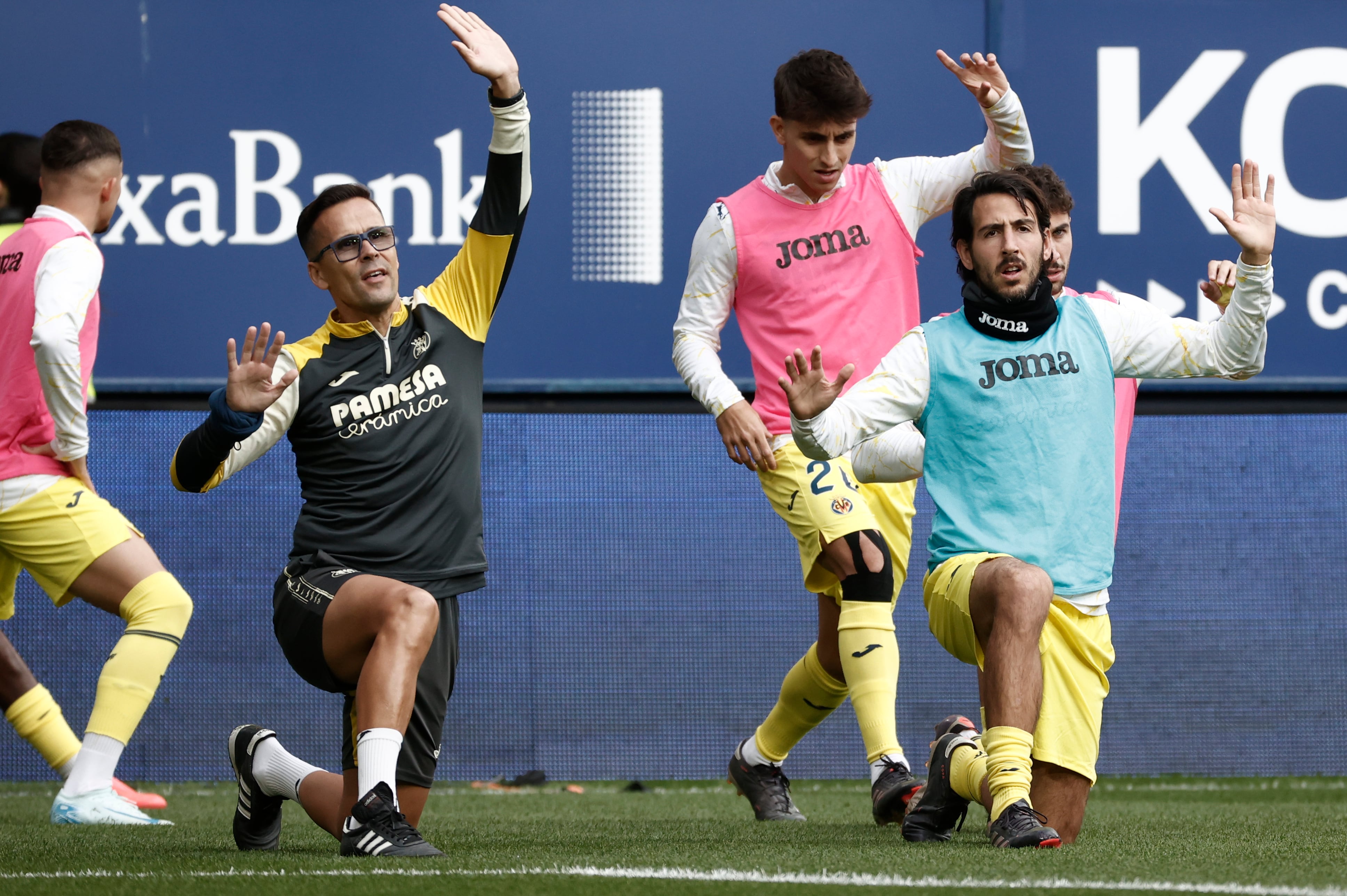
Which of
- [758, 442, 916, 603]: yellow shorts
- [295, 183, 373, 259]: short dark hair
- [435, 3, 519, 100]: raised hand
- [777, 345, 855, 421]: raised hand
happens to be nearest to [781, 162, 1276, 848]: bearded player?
[777, 345, 855, 421]: raised hand

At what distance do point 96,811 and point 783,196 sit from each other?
8.66 feet

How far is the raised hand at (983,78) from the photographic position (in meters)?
4.27

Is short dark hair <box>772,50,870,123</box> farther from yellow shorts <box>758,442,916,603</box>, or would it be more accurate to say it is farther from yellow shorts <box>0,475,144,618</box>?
yellow shorts <box>0,475,144,618</box>

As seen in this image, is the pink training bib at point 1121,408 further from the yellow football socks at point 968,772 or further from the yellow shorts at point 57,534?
the yellow shorts at point 57,534

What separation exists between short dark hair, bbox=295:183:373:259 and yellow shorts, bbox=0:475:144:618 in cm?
131

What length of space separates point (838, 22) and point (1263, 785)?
349 centimetres

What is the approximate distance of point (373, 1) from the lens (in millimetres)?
6594

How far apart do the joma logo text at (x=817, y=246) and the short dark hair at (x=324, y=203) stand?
1.25 metres

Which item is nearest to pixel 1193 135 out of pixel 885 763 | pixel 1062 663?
pixel 885 763

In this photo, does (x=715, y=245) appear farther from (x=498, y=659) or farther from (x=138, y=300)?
(x=138, y=300)

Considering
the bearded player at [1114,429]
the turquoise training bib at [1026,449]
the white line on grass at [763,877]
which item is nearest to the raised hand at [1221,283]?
the bearded player at [1114,429]

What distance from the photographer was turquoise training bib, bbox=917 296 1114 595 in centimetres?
349

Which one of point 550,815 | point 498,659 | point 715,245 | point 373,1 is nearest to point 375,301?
point 715,245

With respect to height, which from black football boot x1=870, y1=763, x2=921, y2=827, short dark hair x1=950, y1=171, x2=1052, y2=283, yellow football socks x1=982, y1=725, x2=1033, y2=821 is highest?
short dark hair x1=950, y1=171, x2=1052, y2=283
